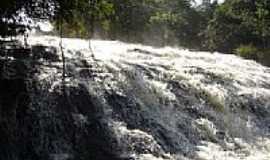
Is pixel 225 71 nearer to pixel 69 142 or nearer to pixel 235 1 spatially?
pixel 69 142

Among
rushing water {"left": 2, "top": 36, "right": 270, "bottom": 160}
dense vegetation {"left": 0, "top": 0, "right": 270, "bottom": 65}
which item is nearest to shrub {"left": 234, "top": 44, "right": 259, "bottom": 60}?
dense vegetation {"left": 0, "top": 0, "right": 270, "bottom": 65}

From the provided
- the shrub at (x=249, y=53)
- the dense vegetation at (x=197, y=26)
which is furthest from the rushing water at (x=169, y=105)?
the shrub at (x=249, y=53)

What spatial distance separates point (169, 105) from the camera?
14.9m

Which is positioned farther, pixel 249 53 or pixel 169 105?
pixel 249 53

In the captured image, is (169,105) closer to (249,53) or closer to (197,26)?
(249,53)

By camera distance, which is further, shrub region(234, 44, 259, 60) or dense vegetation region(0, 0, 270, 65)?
dense vegetation region(0, 0, 270, 65)

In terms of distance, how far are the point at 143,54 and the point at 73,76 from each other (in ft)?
19.8

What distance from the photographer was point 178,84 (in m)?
16.3

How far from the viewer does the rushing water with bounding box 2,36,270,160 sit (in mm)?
12773

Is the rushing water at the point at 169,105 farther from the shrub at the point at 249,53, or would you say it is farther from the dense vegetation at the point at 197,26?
the shrub at the point at 249,53

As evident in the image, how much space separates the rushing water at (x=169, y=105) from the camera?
→ 12.8 meters

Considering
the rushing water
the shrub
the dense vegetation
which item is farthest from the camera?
the dense vegetation

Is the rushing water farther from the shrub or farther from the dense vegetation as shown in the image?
the shrub

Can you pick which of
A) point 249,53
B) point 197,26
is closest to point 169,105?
point 249,53
